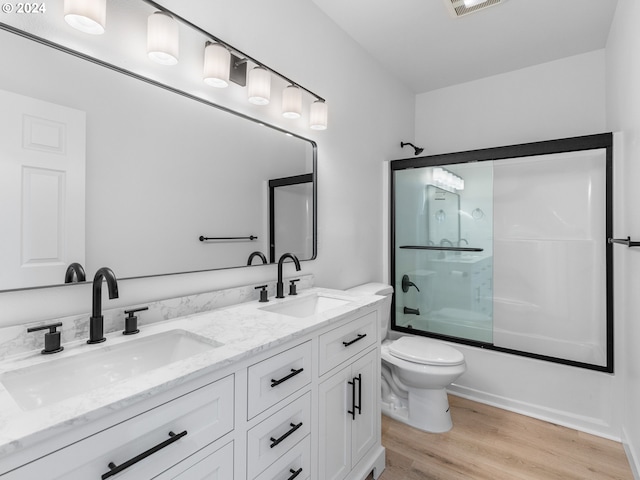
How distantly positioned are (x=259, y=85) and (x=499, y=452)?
238cm

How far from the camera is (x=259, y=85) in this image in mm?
1609

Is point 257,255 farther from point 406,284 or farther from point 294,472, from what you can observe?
point 406,284

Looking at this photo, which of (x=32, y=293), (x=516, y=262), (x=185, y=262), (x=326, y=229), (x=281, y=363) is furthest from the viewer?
(x=516, y=262)

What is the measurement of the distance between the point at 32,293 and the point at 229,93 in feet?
3.67

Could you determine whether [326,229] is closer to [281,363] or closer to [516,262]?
[281,363]

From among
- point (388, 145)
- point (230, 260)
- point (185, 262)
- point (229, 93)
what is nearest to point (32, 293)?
point (185, 262)

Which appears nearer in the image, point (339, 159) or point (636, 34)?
point (636, 34)

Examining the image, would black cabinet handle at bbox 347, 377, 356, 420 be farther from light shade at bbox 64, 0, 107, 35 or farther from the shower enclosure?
light shade at bbox 64, 0, 107, 35

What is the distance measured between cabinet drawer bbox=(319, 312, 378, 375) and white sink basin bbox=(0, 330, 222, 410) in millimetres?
461

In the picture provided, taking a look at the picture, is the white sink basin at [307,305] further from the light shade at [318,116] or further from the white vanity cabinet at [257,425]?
the light shade at [318,116]

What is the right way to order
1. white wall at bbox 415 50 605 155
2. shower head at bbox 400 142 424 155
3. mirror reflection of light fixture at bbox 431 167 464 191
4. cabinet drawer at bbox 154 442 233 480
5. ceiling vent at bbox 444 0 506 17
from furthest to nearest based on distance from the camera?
1. shower head at bbox 400 142 424 155
2. mirror reflection of light fixture at bbox 431 167 464 191
3. white wall at bbox 415 50 605 155
4. ceiling vent at bbox 444 0 506 17
5. cabinet drawer at bbox 154 442 233 480

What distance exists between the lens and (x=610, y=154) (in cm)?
205

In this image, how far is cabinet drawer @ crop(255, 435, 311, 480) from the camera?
107 cm

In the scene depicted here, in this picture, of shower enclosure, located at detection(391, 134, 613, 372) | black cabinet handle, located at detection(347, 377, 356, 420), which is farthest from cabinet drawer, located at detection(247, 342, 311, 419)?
shower enclosure, located at detection(391, 134, 613, 372)
